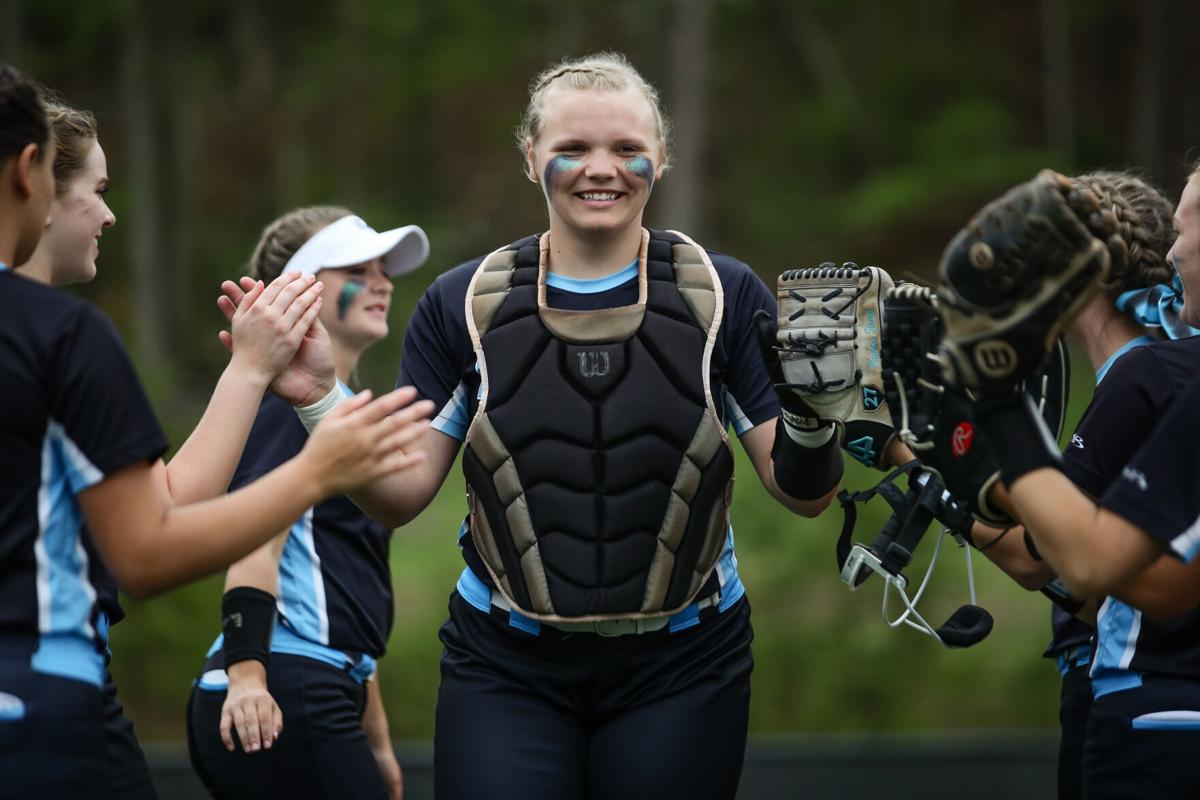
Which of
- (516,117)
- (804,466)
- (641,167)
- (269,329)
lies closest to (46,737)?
(269,329)

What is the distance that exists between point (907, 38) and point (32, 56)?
1006 cm

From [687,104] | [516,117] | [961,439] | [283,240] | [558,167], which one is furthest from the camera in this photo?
[516,117]

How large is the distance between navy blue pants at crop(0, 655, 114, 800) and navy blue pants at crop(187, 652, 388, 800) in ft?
3.96

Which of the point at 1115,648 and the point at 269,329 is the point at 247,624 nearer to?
the point at 269,329

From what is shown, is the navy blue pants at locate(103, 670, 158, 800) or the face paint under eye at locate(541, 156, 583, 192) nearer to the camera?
the navy blue pants at locate(103, 670, 158, 800)

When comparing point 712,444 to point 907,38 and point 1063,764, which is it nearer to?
point 1063,764

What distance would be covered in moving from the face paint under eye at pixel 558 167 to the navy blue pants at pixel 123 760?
4.49 feet

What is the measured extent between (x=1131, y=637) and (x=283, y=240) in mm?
2452

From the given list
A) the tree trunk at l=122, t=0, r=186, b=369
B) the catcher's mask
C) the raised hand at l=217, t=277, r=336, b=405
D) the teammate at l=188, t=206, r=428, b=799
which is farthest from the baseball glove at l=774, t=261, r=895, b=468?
the tree trunk at l=122, t=0, r=186, b=369

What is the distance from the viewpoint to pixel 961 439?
2479 mm

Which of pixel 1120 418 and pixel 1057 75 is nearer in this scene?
pixel 1120 418

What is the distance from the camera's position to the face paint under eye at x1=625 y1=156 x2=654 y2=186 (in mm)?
3012

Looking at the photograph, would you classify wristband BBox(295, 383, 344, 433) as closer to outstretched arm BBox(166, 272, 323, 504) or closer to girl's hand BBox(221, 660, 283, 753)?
outstretched arm BBox(166, 272, 323, 504)

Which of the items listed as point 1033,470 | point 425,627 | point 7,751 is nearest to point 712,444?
point 1033,470
